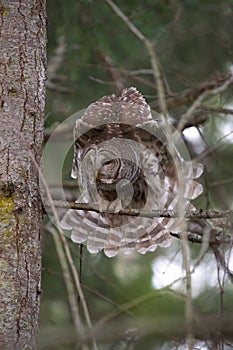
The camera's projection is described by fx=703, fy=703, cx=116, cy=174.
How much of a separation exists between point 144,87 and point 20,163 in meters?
2.39

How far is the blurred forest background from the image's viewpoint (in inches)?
153

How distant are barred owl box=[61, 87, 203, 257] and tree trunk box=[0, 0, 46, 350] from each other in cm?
101

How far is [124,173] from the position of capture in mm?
3779

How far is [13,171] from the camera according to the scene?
2.61 m

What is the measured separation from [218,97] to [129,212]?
5.47ft

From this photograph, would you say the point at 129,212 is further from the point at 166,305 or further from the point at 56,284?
the point at 56,284

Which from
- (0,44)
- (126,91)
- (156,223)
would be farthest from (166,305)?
(0,44)

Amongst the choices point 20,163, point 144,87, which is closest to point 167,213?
point 20,163

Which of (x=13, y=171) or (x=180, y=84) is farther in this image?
(x=180, y=84)

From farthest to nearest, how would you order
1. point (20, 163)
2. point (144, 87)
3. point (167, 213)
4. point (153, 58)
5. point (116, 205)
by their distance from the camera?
point (144, 87) < point (116, 205) < point (167, 213) < point (20, 163) < point (153, 58)

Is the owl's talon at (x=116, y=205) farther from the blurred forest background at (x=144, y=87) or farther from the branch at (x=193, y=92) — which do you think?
the branch at (x=193, y=92)

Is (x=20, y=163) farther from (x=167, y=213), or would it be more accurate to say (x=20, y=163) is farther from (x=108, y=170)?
(x=108, y=170)

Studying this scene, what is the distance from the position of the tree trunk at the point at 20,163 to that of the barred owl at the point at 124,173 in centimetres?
101

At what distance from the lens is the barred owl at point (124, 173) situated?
3820 millimetres
